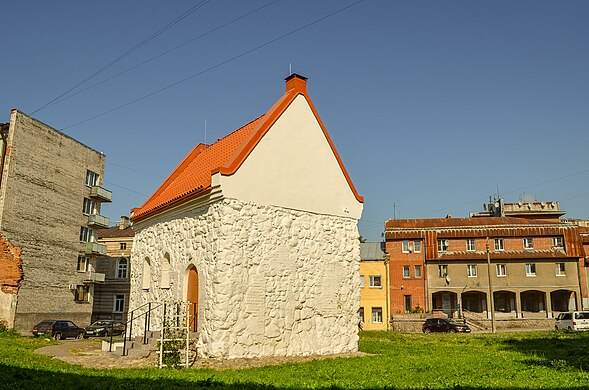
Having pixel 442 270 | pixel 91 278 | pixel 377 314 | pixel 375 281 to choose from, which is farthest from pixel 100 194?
pixel 442 270

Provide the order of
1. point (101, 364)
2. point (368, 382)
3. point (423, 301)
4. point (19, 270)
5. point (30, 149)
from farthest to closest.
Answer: point (423, 301), point (30, 149), point (19, 270), point (101, 364), point (368, 382)

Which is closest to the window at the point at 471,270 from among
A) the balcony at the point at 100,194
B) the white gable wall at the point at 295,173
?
the white gable wall at the point at 295,173

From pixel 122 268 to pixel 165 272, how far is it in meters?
36.4

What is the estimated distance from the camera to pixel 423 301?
161ft

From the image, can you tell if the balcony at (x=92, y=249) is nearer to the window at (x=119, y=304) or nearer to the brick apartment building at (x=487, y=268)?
the window at (x=119, y=304)

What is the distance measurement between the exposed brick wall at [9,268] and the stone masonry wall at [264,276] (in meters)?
19.5

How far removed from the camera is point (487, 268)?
49156 mm

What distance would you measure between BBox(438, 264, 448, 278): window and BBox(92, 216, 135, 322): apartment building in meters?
29.9

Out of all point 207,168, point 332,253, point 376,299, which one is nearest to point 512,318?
point 376,299

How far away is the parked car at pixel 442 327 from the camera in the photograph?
39.8 metres

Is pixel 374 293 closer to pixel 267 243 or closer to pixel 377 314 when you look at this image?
pixel 377 314

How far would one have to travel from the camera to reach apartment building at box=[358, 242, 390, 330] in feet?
158

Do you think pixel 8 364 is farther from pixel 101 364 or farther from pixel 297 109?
pixel 297 109

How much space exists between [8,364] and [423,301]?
4134 centimetres
